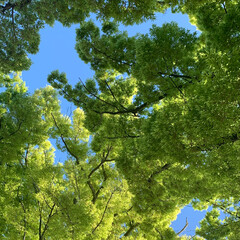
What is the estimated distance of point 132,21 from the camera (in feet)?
12.3

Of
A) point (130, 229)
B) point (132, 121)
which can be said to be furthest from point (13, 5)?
→ point (130, 229)

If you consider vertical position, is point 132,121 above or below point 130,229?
above

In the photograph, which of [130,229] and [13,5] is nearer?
[13,5]

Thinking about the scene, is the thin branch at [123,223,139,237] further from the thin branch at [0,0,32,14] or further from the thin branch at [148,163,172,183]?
the thin branch at [0,0,32,14]

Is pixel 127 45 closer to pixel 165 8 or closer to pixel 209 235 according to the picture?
pixel 165 8

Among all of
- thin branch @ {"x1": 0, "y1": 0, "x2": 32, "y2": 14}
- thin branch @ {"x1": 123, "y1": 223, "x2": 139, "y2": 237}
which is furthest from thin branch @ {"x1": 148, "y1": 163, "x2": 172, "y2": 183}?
thin branch @ {"x1": 0, "y1": 0, "x2": 32, "y2": 14}

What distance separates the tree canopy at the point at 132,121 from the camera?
3301mm

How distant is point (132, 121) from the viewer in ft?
19.6

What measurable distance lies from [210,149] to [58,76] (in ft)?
18.5

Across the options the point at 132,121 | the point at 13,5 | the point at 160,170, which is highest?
the point at 13,5

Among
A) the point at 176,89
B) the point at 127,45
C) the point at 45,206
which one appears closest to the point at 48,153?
the point at 45,206

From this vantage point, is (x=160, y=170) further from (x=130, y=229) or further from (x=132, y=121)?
(x=130, y=229)

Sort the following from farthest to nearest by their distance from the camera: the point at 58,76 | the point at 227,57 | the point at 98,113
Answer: the point at 58,76, the point at 98,113, the point at 227,57

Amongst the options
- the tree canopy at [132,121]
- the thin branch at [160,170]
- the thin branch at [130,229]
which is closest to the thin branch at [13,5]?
the tree canopy at [132,121]
